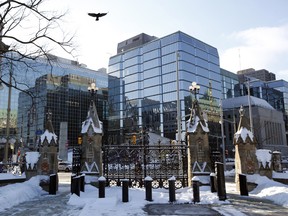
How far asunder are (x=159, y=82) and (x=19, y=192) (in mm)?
69871

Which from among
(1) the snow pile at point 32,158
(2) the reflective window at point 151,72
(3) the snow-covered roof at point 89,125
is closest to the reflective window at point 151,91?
(2) the reflective window at point 151,72

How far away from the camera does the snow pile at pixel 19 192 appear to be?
11.8 meters

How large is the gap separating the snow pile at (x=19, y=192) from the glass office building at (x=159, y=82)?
55853mm

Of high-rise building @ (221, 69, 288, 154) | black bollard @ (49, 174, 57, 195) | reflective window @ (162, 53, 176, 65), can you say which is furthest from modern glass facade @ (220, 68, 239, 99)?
black bollard @ (49, 174, 57, 195)

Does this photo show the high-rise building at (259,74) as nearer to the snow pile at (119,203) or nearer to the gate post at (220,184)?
the gate post at (220,184)

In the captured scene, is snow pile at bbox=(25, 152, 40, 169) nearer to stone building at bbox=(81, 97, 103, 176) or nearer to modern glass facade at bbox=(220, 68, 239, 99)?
stone building at bbox=(81, 97, 103, 176)

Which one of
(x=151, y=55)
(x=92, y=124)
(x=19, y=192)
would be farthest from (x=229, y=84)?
(x=19, y=192)

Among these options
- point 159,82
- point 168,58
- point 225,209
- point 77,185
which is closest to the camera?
point 225,209

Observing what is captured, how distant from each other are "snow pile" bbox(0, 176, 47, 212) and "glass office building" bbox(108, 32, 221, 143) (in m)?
55.9

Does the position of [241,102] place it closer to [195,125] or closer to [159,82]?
[159,82]

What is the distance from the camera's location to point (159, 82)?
81938mm

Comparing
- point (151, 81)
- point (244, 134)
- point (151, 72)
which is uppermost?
point (151, 72)

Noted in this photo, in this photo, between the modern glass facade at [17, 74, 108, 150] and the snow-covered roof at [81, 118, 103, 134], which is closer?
the snow-covered roof at [81, 118, 103, 134]

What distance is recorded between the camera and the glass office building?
77500 mm
